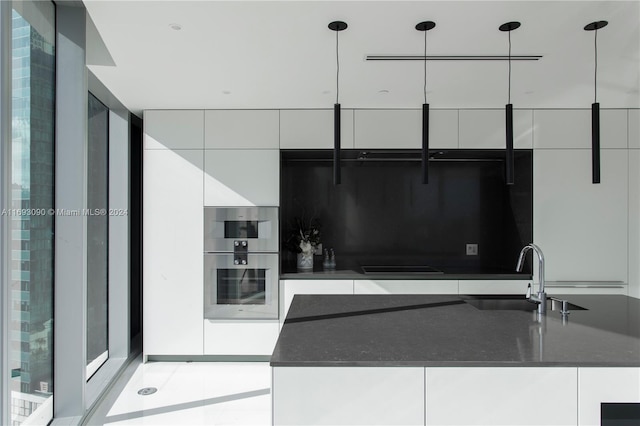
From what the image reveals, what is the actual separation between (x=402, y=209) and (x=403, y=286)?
0.96 metres

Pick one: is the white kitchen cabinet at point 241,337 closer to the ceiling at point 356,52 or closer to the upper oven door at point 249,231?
the upper oven door at point 249,231

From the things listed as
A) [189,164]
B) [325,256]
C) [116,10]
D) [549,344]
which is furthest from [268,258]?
[549,344]

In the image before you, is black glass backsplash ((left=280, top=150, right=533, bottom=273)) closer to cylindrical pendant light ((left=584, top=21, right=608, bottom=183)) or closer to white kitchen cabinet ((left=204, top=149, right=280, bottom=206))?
white kitchen cabinet ((left=204, top=149, right=280, bottom=206))

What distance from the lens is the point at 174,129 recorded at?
13.0 feet

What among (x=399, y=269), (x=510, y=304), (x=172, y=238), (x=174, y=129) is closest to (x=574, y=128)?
(x=399, y=269)

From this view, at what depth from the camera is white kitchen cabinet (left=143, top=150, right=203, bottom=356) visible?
12.9ft

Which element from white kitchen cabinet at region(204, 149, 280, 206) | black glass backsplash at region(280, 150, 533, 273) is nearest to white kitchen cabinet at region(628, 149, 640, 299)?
black glass backsplash at region(280, 150, 533, 273)

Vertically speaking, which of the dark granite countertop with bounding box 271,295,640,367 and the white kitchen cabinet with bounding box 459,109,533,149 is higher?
the white kitchen cabinet with bounding box 459,109,533,149

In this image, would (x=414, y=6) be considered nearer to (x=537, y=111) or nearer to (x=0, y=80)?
(x=0, y=80)

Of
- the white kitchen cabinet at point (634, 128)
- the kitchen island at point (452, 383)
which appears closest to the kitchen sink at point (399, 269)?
the white kitchen cabinet at point (634, 128)

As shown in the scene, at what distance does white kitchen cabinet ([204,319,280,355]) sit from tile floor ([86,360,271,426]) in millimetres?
133

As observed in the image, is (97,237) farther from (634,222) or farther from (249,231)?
(634,222)

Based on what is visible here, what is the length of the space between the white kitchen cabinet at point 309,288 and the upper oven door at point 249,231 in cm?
36

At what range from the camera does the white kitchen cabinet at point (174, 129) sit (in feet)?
12.9
